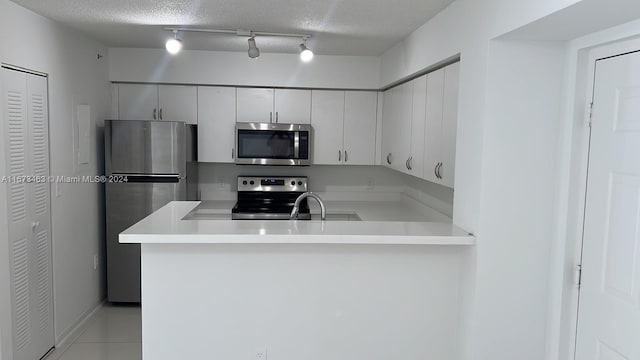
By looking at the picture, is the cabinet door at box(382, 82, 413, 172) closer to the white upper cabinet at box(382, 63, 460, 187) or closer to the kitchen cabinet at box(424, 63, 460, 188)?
the white upper cabinet at box(382, 63, 460, 187)

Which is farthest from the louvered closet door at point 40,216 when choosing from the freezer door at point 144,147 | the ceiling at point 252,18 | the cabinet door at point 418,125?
the cabinet door at point 418,125

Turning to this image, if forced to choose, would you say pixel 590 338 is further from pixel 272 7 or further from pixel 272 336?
pixel 272 7

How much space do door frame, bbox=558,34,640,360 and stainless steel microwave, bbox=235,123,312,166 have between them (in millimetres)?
2838

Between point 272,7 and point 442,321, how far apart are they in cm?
Answer: 200

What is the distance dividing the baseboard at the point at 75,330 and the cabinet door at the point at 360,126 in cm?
264

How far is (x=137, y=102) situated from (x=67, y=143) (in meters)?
1.07

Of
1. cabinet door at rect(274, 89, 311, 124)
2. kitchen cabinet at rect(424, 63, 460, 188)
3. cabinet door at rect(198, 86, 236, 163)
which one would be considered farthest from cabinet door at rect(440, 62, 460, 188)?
cabinet door at rect(198, 86, 236, 163)

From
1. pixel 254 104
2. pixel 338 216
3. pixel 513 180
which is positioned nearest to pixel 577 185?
pixel 513 180

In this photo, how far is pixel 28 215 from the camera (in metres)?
3.25

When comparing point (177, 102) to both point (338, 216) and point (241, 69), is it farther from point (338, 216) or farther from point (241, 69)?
point (338, 216)

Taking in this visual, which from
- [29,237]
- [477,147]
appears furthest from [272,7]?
[29,237]

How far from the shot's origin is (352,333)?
2664 millimetres

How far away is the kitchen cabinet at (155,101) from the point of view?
4758mm

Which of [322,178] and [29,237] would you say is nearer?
[29,237]
